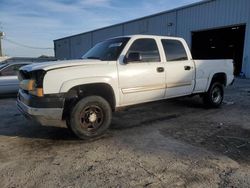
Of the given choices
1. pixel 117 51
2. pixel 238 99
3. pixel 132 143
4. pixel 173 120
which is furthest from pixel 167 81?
pixel 238 99

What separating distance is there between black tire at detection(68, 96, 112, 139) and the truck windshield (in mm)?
998

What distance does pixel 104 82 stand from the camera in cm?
470

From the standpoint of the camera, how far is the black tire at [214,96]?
23.6 feet

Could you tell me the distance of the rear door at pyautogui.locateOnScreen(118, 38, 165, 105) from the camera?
504cm

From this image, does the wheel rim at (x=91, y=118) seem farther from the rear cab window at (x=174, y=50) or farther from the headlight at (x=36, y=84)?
the rear cab window at (x=174, y=50)

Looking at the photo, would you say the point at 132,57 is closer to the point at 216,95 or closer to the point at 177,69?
the point at 177,69

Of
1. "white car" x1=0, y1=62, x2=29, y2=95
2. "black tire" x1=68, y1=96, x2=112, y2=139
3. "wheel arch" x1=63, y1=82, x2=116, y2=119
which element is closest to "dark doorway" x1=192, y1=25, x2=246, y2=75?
"white car" x1=0, y1=62, x2=29, y2=95

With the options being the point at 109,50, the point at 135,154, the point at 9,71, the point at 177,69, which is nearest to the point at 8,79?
the point at 9,71

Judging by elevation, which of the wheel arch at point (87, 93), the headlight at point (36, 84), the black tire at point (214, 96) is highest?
the headlight at point (36, 84)

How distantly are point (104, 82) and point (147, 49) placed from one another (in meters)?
1.47

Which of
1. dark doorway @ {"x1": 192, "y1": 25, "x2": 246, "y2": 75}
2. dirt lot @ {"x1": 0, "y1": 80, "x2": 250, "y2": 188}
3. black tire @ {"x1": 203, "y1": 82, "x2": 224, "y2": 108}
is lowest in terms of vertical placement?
dirt lot @ {"x1": 0, "y1": 80, "x2": 250, "y2": 188}

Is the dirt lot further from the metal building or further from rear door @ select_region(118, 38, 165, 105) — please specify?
the metal building

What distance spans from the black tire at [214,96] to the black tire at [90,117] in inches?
141

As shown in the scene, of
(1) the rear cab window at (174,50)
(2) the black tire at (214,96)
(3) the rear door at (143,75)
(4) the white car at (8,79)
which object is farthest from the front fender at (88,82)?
(4) the white car at (8,79)
